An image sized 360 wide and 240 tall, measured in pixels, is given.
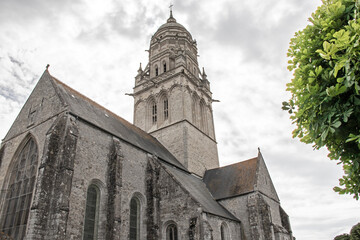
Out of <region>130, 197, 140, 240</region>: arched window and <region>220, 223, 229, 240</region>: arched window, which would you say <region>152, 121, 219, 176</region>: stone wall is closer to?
<region>220, 223, 229, 240</region>: arched window

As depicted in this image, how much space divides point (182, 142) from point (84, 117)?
1082 cm

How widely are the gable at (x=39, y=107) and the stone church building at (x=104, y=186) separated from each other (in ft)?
0.24

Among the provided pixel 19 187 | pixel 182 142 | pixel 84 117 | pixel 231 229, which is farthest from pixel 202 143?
pixel 19 187

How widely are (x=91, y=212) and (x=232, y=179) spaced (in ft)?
40.4

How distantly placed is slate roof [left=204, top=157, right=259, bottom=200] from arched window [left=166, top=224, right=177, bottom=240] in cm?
643

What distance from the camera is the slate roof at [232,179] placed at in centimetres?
2036

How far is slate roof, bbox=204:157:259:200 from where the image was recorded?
20359 millimetres

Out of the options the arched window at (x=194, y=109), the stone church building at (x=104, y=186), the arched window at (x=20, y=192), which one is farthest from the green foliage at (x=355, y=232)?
the arched window at (x=20, y=192)

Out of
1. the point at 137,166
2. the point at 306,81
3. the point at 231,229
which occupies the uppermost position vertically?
the point at 137,166

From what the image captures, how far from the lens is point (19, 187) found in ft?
45.5

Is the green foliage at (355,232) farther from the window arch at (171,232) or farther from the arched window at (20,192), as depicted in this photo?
the arched window at (20,192)

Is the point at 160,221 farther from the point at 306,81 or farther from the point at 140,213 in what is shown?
the point at 306,81

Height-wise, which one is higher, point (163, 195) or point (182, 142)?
point (182, 142)

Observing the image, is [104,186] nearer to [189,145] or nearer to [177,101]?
[189,145]
